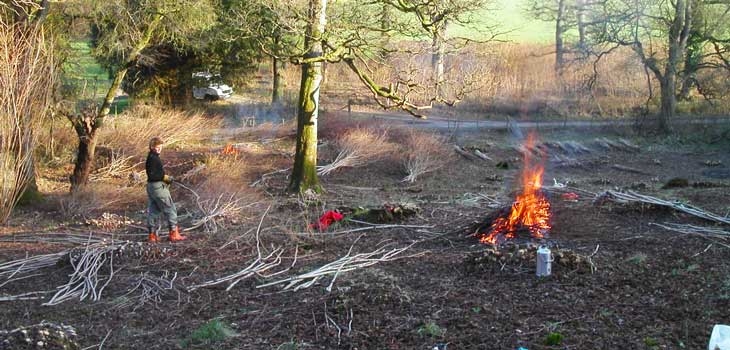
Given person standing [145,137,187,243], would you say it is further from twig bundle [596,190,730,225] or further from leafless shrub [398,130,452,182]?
leafless shrub [398,130,452,182]

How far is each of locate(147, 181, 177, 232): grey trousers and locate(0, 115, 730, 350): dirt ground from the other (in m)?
0.39

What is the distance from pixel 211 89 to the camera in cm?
3012

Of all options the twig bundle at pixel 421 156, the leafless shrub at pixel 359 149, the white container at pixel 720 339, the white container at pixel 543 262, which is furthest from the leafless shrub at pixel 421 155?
the white container at pixel 720 339

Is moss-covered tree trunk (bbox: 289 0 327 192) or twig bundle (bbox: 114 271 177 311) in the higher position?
moss-covered tree trunk (bbox: 289 0 327 192)

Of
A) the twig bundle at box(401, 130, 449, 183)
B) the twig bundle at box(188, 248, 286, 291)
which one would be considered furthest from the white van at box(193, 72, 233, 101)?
the twig bundle at box(188, 248, 286, 291)

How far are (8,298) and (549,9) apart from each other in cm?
2950

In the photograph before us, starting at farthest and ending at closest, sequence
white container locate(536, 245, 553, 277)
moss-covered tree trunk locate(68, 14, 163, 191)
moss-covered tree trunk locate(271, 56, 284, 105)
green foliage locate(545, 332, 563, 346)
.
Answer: moss-covered tree trunk locate(271, 56, 284, 105) < moss-covered tree trunk locate(68, 14, 163, 191) < white container locate(536, 245, 553, 277) < green foliage locate(545, 332, 563, 346)

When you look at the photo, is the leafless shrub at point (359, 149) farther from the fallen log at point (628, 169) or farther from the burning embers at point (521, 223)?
the burning embers at point (521, 223)

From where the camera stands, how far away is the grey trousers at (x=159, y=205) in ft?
30.1

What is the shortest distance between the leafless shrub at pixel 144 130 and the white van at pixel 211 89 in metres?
6.66

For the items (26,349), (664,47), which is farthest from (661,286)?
(664,47)

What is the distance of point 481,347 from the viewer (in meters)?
4.96

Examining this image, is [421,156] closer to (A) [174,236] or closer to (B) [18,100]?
(A) [174,236]

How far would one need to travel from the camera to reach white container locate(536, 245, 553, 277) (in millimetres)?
6418
